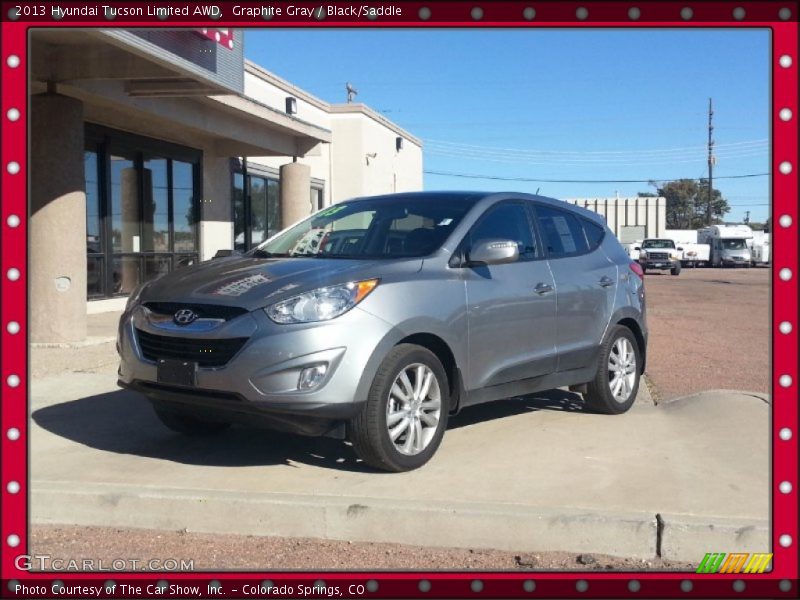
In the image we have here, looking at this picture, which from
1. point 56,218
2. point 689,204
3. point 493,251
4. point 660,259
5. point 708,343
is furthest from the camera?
point 689,204

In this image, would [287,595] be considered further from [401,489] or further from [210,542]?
[401,489]

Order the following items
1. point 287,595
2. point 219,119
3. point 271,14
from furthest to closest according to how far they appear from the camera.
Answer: point 219,119, point 287,595, point 271,14

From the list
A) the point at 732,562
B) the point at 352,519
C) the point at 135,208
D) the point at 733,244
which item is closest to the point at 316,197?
the point at 135,208

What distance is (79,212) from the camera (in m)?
10.0

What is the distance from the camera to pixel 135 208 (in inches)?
579

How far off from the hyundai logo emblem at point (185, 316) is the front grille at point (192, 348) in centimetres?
10

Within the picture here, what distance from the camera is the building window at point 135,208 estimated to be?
13.5 m

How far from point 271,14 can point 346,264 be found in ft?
7.63

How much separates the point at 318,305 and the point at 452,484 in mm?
1293

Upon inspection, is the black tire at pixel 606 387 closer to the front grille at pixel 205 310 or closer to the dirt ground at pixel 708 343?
the dirt ground at pixel 708 343

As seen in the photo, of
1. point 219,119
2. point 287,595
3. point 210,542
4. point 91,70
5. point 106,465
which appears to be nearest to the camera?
point 287,595

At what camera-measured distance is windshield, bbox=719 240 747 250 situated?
46.7 meters

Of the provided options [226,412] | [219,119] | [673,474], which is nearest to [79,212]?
[219,119]

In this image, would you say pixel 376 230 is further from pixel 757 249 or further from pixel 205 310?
pixel 757 249
